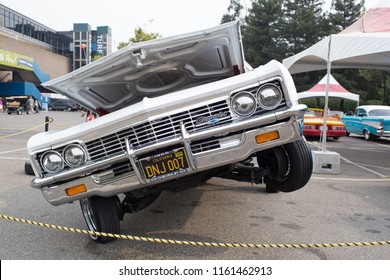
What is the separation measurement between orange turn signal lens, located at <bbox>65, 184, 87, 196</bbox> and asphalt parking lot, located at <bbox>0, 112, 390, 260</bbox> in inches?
22.8

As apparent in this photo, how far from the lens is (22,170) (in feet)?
22.9

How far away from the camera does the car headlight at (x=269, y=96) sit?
2893 mm

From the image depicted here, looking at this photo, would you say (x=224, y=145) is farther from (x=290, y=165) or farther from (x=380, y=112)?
(x=380, y=112)

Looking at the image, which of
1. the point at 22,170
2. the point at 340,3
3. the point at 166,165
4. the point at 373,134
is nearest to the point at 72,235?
the point at 166,165

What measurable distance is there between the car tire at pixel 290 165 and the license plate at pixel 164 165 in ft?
4.22

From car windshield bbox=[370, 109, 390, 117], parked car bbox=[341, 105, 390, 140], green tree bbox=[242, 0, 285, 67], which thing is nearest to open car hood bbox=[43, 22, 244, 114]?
parked car bbox=[341, 105, 390, 140]

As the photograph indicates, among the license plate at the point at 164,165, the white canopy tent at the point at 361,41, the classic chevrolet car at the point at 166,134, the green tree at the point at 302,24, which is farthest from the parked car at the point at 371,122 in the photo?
the green tree at the point at 302,24

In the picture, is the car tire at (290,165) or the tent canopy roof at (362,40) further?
the tent canopy roof at (362,40)

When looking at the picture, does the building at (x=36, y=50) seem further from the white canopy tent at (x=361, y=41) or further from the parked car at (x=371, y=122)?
the white canopy tent at (x=361, y=41)

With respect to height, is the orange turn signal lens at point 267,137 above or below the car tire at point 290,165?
above

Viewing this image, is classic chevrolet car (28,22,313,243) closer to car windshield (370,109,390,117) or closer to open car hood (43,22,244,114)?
open car hood (43,22,244,114)

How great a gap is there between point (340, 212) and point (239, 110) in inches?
97.0

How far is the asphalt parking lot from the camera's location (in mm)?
3225

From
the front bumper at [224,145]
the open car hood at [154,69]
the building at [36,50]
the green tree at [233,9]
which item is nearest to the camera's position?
the front bumper at [224,145]
